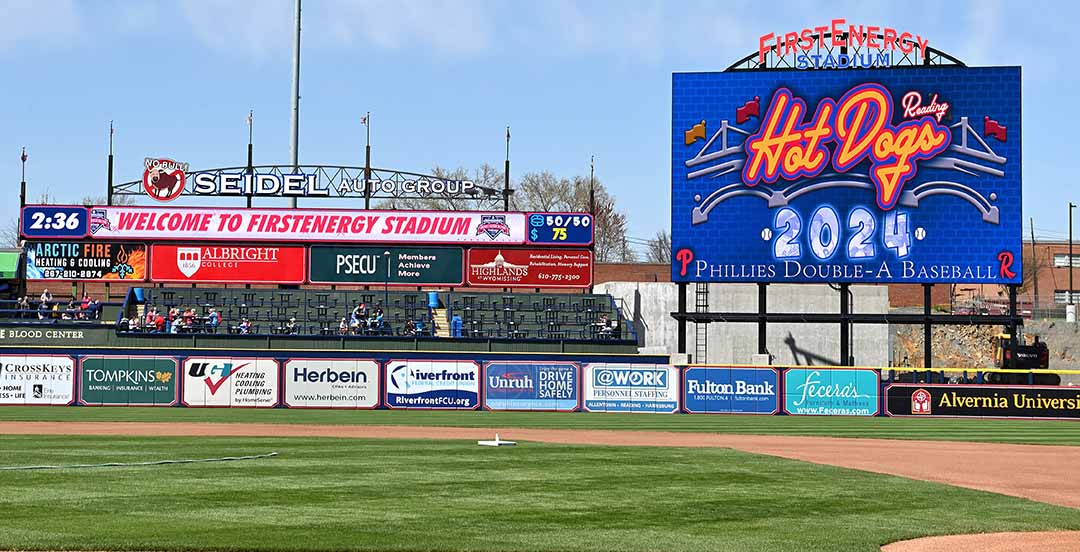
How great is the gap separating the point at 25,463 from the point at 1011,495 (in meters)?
13.7

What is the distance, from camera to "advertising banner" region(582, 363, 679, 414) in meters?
36.4

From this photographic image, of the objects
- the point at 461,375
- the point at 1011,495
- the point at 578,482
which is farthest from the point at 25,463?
the point at 461,375

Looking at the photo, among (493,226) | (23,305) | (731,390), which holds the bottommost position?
(731,390)

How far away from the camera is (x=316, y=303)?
155 feet

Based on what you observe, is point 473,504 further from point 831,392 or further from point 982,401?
point 982,401

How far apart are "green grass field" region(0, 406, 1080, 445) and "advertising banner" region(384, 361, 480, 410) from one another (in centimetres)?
112

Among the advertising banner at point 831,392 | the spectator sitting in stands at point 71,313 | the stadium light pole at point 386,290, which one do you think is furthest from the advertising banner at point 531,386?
the spectator sitting in stands at point 71,313

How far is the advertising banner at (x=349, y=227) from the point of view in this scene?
154ft

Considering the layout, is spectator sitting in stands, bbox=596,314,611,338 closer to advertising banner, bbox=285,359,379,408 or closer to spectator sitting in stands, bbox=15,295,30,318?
advertising banner, bbox=285,359,379,408

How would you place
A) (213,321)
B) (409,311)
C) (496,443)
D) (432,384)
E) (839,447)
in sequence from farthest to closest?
(409,311), (213,321), (432,384), (839,447), (496,443)

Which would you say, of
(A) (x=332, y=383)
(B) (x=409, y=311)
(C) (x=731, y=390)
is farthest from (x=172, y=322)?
(C) (x=731, y=390)

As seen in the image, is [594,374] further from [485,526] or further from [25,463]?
[485,526]

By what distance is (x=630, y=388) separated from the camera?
3666 cm

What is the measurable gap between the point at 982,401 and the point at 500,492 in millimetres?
25040
